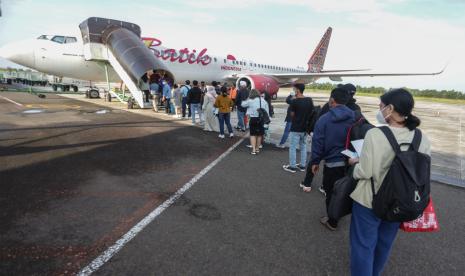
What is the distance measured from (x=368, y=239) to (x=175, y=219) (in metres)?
2.43

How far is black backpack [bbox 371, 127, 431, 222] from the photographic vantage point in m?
1.97

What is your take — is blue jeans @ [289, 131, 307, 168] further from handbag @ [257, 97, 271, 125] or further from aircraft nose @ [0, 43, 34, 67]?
aircraft nose @ [0, 43, 34, 67]

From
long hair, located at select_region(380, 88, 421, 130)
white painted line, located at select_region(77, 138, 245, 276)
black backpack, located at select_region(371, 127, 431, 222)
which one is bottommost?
white painted line, located at select_region(77, 138, 245, 276)

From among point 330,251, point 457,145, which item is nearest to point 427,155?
point 330,251

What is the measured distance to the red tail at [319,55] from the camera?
1228 inches

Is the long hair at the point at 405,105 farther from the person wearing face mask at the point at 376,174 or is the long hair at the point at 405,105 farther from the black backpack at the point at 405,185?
the black backpack at the point at 405,185

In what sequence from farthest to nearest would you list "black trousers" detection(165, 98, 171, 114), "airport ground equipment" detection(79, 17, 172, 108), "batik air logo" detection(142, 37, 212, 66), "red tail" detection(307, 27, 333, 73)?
"red tail" detection(307, 27, 333, 73)
"batik air logo" detection(142, 37, 212, 66)
"black trousers" detection(165, 98, 171, 114)
"airport ground equipment" detection(79, 17, 172, 108)

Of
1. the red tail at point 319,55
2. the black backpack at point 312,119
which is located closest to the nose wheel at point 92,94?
the black backpack at point 312,119

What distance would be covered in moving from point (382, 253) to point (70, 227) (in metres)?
3.55

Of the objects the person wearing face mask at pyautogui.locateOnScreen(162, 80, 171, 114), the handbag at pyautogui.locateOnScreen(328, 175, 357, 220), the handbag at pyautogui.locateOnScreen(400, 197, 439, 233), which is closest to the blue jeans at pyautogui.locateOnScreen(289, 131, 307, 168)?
the handbag at pyautogui.locateOnScreen(328, 175, 357, 220)

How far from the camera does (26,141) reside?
7039 millimetres

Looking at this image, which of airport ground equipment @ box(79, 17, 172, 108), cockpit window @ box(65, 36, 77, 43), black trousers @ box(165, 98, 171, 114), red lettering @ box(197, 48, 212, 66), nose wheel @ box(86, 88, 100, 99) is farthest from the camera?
red lettering @ box(197, 48, 212, 66)

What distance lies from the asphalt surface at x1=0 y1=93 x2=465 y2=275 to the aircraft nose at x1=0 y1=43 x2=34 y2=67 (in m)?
10.2

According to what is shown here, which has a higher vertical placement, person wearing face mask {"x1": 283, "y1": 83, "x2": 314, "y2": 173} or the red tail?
the red tail
